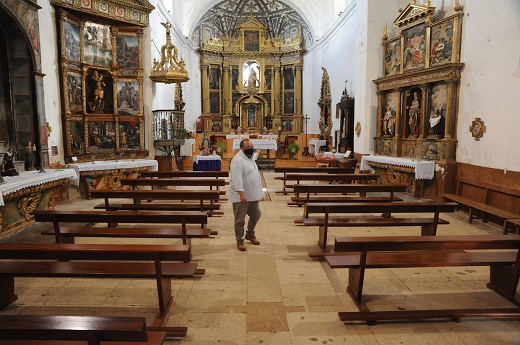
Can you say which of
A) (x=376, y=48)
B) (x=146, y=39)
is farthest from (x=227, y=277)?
(x=376, y=48)

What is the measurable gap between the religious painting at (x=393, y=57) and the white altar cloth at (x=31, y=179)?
982 centimetres

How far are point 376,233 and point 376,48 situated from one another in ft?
25.6

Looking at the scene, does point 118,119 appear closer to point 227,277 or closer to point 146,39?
point 146,39

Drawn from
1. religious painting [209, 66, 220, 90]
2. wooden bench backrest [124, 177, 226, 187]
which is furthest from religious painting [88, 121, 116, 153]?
religious painting [209, 66, 220, 90]

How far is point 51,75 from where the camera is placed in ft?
30.2

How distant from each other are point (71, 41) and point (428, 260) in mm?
10296

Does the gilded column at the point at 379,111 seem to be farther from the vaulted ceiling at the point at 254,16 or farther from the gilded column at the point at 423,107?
the vaulted ceiling at the point at 254,16

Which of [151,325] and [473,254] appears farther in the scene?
[473,254]

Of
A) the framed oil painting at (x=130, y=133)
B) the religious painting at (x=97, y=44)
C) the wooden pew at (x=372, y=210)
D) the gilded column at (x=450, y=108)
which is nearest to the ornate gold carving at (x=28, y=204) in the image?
the framed oil painting at (x=130, y=133)

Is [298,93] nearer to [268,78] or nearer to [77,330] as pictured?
[268,78]

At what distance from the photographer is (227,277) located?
14.9 feet

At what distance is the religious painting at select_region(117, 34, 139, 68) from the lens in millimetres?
11211

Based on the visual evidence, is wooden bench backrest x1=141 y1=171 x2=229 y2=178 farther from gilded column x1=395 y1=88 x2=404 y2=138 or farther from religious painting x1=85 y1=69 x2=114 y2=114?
Answer: gilded column x1=395 y1=88 x2=404 y2=138

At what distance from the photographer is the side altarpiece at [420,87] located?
923 cm
